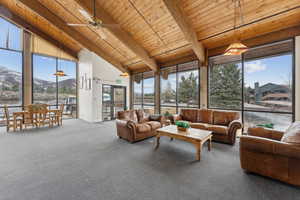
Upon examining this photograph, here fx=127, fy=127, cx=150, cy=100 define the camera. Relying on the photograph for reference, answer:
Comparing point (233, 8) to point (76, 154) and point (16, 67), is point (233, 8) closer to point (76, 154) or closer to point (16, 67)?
point (76, 154)

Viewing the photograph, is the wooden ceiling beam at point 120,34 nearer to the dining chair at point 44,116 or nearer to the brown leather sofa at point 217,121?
the brown leather sofa at point 217,121

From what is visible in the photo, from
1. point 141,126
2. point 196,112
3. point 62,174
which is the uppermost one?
point 196,112

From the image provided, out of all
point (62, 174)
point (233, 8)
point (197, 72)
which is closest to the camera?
point (62, 174)

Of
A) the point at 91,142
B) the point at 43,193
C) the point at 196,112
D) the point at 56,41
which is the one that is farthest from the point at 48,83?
the point at 196,112

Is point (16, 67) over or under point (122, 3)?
under

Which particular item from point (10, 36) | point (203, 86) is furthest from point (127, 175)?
point (10, 36)

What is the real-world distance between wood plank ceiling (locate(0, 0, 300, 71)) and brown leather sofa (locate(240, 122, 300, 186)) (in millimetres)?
3206

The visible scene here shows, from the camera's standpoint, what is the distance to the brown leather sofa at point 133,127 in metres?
3.84

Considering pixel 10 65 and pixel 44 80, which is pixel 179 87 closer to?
pixel 44 80

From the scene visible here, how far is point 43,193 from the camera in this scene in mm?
1818

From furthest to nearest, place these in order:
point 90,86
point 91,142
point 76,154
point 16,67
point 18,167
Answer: point 90,86
point 16,67
point 91,142
point 76,154
point 18,167

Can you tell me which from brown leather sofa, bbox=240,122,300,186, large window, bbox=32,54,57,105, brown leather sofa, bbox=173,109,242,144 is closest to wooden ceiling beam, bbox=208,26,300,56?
brown leather sofa, bbox=173,109,242,144

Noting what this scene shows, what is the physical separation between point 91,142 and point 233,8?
5609 millimetres

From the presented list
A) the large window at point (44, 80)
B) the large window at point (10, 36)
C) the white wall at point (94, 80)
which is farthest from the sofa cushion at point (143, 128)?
the large window at point (10, 36)
